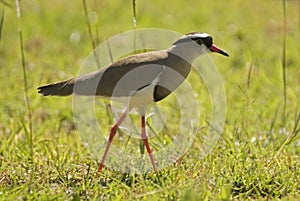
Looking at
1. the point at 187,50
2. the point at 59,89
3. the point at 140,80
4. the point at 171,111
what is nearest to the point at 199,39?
the point at 187,50

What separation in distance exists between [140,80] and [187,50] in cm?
46

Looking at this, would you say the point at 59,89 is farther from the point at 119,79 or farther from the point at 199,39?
the point at 199,39

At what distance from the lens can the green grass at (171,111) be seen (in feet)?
12.9

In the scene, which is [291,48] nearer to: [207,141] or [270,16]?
[270,16]

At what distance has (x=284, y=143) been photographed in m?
4.63

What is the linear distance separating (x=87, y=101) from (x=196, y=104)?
→ 1059 millimetres

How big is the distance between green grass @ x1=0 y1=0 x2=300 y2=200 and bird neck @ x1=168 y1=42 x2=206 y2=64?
57 cm

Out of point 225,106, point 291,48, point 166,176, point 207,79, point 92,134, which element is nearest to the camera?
point 166,176

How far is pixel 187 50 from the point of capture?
4.39 m

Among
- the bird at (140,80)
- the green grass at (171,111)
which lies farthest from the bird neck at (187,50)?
the green grass at (171,111)

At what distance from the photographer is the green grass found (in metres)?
3.95

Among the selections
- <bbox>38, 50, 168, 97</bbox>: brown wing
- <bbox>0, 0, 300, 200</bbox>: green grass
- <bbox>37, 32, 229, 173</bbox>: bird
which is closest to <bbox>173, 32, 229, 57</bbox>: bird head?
<bbox>37, 32, 229, 173</bbox>: bird

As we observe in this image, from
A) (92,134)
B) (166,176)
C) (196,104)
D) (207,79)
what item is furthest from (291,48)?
(166,176)

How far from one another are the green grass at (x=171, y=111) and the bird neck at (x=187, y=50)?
1.89 ft
